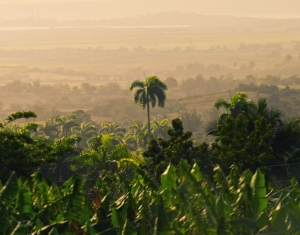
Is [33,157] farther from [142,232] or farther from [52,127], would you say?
[52,127]

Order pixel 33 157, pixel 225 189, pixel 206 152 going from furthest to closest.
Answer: pixel 206 152 < pixel 33 157 < pixel 225 189

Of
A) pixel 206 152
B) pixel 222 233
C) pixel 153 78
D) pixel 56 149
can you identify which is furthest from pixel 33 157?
pixel 153 78

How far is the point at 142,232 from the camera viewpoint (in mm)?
16016

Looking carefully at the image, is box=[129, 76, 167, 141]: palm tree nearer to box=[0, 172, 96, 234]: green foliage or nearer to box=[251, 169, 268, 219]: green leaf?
box=[251, 169, 268, 219]: green leaf

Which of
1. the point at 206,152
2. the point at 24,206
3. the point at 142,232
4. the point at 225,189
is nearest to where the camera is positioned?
the point at 142,232

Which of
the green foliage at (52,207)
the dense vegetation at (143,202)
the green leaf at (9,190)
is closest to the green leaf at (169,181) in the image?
the dense vegetation at (143,202)

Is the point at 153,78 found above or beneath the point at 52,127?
above

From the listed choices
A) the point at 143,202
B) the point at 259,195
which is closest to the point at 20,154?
the point at 259,195

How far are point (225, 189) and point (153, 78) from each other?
197 ft

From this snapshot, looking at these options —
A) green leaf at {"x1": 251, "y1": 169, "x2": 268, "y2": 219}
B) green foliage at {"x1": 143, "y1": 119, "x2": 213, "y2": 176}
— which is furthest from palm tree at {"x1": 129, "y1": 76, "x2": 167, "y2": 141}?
green leaf at {"x1": 251, "y1": 169, "x2": 268, "y2": 219}

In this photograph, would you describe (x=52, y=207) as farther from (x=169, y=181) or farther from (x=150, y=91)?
(x=150, y=91)

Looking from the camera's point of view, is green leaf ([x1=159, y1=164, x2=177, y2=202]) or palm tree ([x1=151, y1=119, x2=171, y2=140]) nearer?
green leaf ([x1=159, y1=164, x2=177, y2=202])

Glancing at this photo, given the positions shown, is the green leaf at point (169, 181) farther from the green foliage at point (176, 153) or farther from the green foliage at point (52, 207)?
the green foliage at point (176, 153)

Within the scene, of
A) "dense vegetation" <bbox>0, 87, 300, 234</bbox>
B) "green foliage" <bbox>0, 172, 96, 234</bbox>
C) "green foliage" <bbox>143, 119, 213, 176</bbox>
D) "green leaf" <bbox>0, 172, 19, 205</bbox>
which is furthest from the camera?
"green foliage" <bbox>143, 119, 213, 176</bbox>
